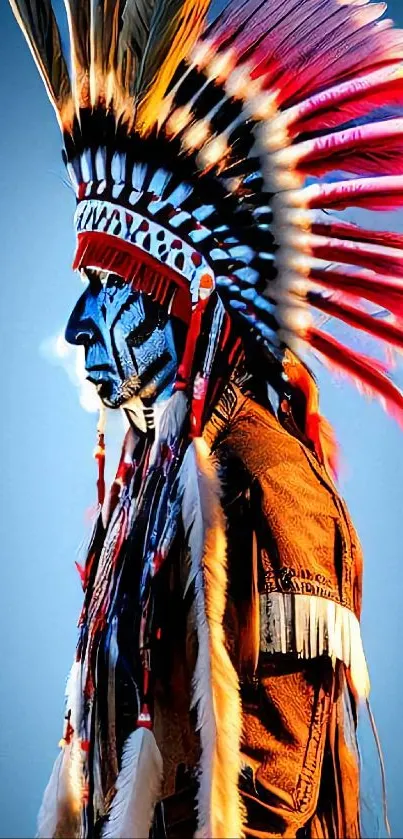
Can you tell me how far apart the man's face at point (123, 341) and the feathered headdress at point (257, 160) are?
38mm

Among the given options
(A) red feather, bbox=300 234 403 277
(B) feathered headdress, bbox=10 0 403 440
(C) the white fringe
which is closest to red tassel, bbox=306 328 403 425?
(B) feathered headdress, bbox=10 0 403 440

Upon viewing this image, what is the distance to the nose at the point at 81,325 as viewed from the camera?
188 centimetres

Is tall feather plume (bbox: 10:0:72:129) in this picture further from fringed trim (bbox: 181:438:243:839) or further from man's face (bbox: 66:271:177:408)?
fringed trim (bbox: 181:438:243:839)

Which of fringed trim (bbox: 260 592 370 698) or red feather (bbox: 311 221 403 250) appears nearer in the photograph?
fringed trim (bbox: 260 592 370 698)

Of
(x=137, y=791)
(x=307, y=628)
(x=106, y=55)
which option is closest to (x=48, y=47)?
(x=106, y=55)

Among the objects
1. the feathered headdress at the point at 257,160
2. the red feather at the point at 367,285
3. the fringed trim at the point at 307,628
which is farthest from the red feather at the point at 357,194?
the fringed trim at the point at 307,628

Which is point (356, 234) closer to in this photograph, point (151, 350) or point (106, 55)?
point (151, 350)

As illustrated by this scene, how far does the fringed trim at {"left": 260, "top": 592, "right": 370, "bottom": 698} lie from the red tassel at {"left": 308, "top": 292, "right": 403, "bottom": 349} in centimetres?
44

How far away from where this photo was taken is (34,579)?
1.88 meters

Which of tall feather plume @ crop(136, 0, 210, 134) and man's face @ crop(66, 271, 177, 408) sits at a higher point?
tall feather plume @ crop(136, 0, 210, 134)

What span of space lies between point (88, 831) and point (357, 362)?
0.84m

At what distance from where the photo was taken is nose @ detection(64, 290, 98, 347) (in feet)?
6.17

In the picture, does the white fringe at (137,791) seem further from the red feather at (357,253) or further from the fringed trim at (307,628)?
the red feather at (357,253)

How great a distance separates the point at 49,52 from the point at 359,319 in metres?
0.69
